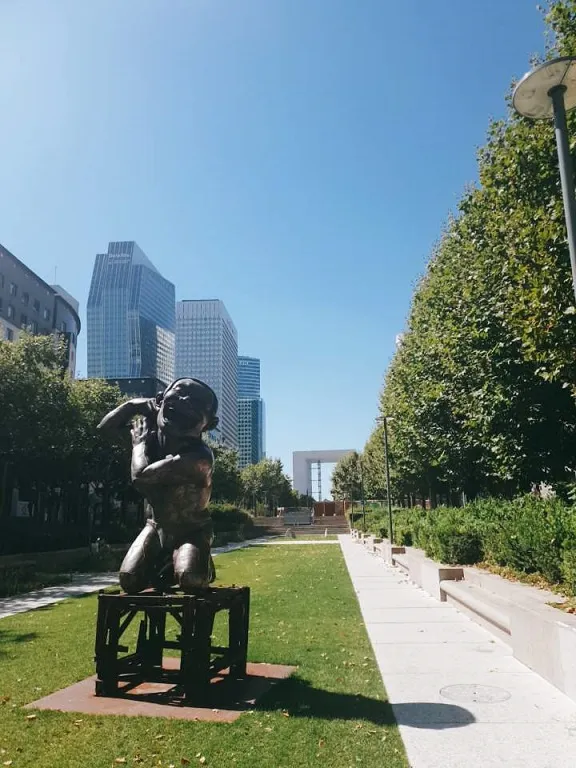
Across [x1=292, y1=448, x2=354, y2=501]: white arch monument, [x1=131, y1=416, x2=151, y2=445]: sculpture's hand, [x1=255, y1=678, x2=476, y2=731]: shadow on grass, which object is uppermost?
[x1=292, y1=448, x2=354, y2=501]: white arch monument

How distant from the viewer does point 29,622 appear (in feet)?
38.5

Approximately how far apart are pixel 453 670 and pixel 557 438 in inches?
285

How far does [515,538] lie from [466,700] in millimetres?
4603

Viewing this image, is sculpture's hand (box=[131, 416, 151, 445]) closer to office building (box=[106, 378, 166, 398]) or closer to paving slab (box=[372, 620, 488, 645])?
paving slab (box=[372, 620, 488, 645])

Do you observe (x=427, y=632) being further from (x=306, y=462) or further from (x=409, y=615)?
(x=306, y=462)

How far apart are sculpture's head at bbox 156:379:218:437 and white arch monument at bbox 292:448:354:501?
11791cm

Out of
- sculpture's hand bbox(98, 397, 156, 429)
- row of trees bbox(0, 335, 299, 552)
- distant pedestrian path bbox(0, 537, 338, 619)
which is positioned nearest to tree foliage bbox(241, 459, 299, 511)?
row of trees bbox(0, 335, 299, 552)

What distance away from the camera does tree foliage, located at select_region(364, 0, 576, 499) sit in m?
9.20

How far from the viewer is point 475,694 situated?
6504 mm

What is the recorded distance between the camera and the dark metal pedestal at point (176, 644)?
6074 mm

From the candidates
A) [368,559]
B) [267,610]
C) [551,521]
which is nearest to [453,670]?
[551,521]

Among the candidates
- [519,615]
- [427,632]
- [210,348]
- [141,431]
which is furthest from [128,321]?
[519,615]

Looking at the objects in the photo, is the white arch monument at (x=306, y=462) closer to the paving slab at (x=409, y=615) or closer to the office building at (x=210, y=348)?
the office building at (x=210, y=348)

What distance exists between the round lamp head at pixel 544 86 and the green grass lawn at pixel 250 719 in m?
6.34
